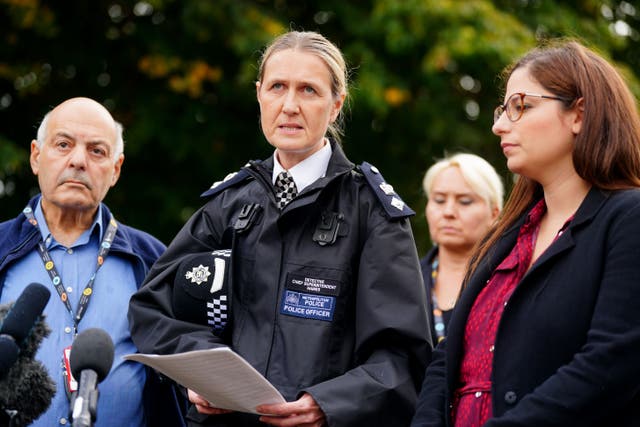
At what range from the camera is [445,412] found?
420 cm

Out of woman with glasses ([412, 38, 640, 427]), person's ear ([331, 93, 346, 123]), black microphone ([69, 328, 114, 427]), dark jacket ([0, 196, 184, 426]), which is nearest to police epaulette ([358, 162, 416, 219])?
person's ear ([331, 93, 346, 123])

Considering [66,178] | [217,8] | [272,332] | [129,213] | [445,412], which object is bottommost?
[445,412]

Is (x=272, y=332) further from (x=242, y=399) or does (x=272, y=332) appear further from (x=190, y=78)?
(x=190, y=78)

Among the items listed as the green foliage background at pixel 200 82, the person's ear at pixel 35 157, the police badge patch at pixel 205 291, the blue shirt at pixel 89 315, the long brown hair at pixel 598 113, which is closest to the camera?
the long brown hair at pixel 598 113

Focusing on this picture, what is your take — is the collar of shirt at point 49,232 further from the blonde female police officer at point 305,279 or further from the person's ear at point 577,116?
the person's ear at point 577,116

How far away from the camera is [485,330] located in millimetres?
4129

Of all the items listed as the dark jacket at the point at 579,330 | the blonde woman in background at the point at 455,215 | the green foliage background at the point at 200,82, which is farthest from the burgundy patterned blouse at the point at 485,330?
the green foliage background at the point at 200,82

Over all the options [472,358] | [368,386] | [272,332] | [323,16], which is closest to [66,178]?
[272,332]

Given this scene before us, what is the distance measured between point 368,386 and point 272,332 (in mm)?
489

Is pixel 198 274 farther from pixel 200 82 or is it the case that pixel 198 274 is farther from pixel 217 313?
pixel 200 82

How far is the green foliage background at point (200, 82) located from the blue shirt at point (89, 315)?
5.77 metres

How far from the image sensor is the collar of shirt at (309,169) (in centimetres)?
488

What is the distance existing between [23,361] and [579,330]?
192 cm

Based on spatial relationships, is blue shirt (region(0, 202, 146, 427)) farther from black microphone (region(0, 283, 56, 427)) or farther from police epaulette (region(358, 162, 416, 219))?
police epaulette (region(358, 162, 416, 219))
